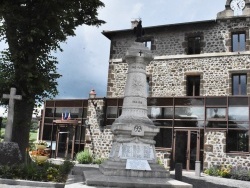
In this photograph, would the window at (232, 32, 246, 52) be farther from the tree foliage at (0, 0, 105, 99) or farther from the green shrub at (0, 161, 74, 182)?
the green shrub at (0, 161, 74, 182)

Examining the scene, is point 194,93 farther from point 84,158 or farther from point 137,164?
point 137,164

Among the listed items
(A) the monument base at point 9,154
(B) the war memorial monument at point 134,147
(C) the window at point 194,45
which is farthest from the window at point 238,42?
(A) the monument base at point 9,154

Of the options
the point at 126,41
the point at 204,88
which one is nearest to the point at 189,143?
the point at 204,88

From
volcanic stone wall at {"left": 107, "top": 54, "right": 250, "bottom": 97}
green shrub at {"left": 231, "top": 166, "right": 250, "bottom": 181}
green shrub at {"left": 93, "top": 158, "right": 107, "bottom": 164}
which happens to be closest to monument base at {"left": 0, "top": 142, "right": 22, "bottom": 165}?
green shrub at {"left": 93, "top": 158, "right": 107, "bottom": 164}

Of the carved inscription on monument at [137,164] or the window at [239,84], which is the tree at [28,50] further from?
the window at [239,84]

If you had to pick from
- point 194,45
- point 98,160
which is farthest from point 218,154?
point 194,45

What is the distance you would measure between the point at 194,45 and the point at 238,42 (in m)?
2.73

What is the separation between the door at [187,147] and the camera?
17906 mm

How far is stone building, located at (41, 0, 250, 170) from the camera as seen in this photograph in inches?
690

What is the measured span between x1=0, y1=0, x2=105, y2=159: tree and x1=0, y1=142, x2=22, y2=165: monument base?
1872mm

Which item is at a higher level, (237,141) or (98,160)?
(237,141)

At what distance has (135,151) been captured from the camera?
878 centimetres

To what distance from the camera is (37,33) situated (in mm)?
12180

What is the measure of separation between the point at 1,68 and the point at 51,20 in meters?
2.75
